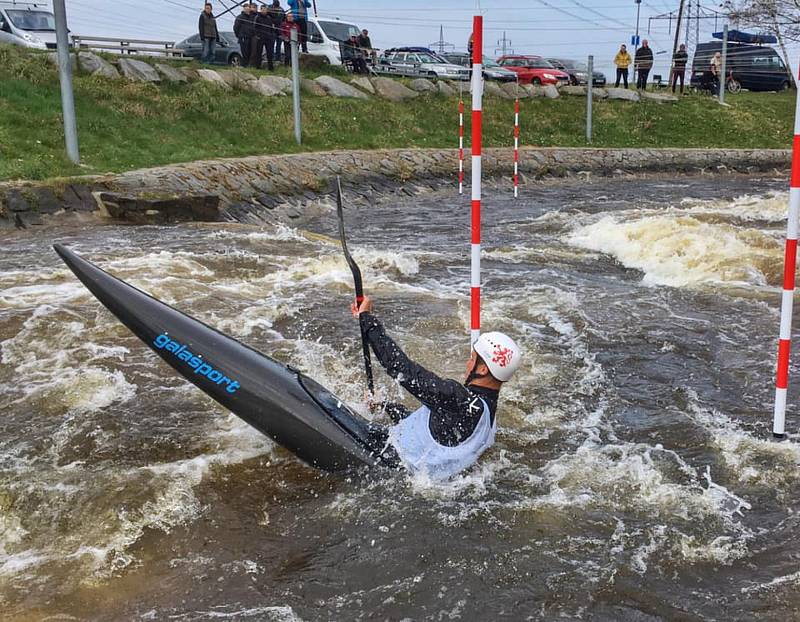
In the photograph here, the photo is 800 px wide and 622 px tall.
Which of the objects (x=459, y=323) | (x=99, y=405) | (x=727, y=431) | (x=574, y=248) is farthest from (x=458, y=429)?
(x=574, y=248)

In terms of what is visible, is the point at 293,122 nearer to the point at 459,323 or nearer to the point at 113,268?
the point at 113,268

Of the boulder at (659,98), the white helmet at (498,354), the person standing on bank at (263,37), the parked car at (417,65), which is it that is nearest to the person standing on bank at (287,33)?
the person standing on bank at (263,37)

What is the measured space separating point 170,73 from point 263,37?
2953mm

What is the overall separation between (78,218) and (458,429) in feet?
26.2

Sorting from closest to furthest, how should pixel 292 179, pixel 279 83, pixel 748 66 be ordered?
pixel 292 179 < pixel 279 83 < pixel 748 66

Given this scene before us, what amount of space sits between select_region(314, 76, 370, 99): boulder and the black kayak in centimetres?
1512

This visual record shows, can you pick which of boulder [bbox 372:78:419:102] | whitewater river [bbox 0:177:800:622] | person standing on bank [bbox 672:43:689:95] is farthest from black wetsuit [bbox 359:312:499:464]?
person standing on bank [bbox 672:43:689:95]

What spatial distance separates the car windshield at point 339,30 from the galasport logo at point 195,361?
1818cm

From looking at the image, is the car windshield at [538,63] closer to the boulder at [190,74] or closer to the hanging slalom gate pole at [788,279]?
the boulder at [190,74]

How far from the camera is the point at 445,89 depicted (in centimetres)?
2128

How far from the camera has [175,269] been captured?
8.06 metres

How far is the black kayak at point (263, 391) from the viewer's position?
4.14 meters

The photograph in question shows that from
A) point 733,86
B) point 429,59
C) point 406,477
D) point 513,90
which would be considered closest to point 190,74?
point 429,59

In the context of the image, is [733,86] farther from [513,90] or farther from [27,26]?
[27,26]
